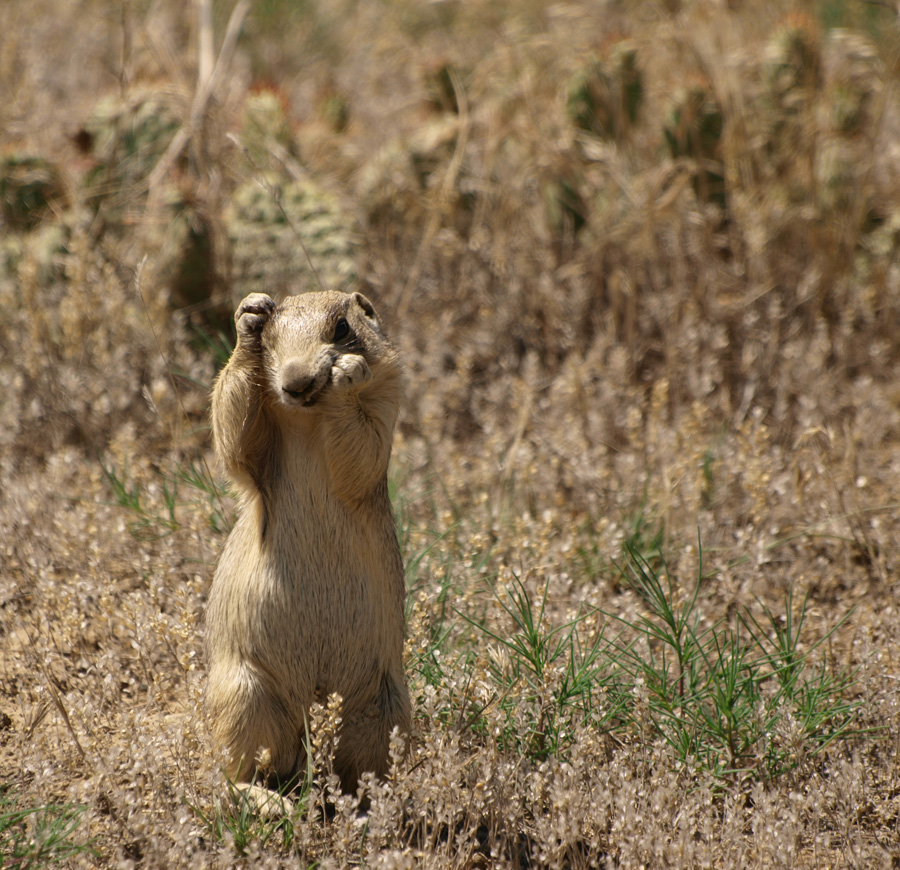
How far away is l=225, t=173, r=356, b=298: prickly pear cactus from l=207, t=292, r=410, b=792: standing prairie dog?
2815 mm

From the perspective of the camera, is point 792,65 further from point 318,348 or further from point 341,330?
point 318,348

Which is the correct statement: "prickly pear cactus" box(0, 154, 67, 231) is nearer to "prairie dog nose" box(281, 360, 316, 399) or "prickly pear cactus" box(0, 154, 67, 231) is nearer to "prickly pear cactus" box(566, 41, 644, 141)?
"prickly pear cactus" box(566, 41, 644, 141)

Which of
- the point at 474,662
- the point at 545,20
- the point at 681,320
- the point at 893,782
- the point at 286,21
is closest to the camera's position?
the point at 893,782

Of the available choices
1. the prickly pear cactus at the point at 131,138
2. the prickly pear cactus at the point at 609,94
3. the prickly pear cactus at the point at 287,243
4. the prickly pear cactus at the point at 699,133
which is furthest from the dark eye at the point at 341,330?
the prickly pear cactus at the point at 609,94

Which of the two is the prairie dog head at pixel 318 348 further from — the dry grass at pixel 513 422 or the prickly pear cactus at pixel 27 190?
the prickly pear cactus at pixel 27 190

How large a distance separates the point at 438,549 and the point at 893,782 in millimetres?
1882

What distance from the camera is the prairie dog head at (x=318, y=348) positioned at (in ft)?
9.17

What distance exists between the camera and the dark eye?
9.75ft

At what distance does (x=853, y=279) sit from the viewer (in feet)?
20.2

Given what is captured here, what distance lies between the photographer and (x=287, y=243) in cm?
584

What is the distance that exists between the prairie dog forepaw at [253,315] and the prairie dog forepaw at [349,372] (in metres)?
0.25

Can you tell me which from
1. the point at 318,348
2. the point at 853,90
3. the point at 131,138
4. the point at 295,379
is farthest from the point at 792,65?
the point at 295,379

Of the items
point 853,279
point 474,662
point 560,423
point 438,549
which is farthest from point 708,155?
point 474,662

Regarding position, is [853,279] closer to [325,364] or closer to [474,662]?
[474,662]
